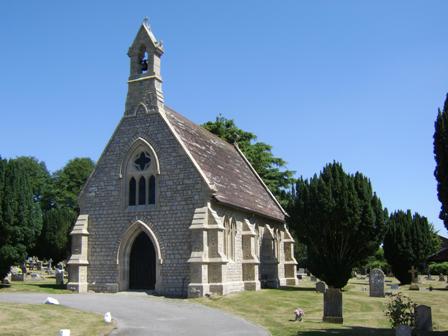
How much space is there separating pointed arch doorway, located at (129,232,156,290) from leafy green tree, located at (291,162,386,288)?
9.31 m

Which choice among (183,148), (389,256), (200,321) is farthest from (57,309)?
(389,256)

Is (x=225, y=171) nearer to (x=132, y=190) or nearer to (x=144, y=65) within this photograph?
(x=132, y=190)

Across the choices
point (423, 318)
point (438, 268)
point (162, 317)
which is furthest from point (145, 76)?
point (438, 268)

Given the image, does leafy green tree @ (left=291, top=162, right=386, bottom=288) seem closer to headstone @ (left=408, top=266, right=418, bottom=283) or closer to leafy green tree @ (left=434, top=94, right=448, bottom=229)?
leafy green tree @ (left=434, top=94, right=448, bottom=229)

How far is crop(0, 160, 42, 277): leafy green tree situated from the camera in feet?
91.9

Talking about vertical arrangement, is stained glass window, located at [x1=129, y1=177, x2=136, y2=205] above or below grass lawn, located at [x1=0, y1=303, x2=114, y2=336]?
above

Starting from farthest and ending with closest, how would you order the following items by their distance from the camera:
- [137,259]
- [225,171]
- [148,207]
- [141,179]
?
[225,171], [141,179], [137,259], [148,207]

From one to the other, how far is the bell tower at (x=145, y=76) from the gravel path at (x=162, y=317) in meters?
10.6

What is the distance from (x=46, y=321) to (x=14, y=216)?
15108 mm

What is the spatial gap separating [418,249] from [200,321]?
99.3 ft

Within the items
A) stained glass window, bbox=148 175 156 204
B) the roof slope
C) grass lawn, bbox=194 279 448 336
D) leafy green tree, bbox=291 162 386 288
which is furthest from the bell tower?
grass lawn, bbox=194 279 448 336

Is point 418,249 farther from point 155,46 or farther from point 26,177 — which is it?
point 26,177

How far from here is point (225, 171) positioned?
32031mm

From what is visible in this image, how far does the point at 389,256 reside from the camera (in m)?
42.6
